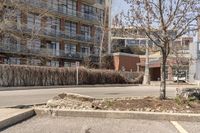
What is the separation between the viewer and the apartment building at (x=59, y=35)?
182 feet

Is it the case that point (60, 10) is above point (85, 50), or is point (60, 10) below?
above

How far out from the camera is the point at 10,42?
5597 cm

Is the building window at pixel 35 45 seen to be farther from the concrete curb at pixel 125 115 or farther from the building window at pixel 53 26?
the concrete curb at pixel 125 115

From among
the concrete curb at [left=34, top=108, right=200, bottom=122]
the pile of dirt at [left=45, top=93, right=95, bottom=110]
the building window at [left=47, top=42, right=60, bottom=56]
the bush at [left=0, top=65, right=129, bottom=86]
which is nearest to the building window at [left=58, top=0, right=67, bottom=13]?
the building window at [left=47, top=42, right=60, bottom=56]

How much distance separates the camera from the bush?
36.1 metres

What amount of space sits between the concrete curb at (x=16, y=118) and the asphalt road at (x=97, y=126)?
158 mm

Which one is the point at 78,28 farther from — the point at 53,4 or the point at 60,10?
the point at 53,4

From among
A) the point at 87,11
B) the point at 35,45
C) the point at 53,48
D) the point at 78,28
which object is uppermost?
the point at 87,11

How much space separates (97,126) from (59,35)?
55346 millimetres

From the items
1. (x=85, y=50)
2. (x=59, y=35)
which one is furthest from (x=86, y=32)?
(x=59, y=35)

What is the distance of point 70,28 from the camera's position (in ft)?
220

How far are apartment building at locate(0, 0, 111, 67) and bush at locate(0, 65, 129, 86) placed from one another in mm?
7987

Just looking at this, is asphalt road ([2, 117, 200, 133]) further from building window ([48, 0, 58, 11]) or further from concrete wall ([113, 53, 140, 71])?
concrete wall ([113, 53, 140, 71])

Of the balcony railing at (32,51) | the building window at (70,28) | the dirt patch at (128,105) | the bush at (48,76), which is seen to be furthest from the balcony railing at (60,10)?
the dirt patch at (128,105)
